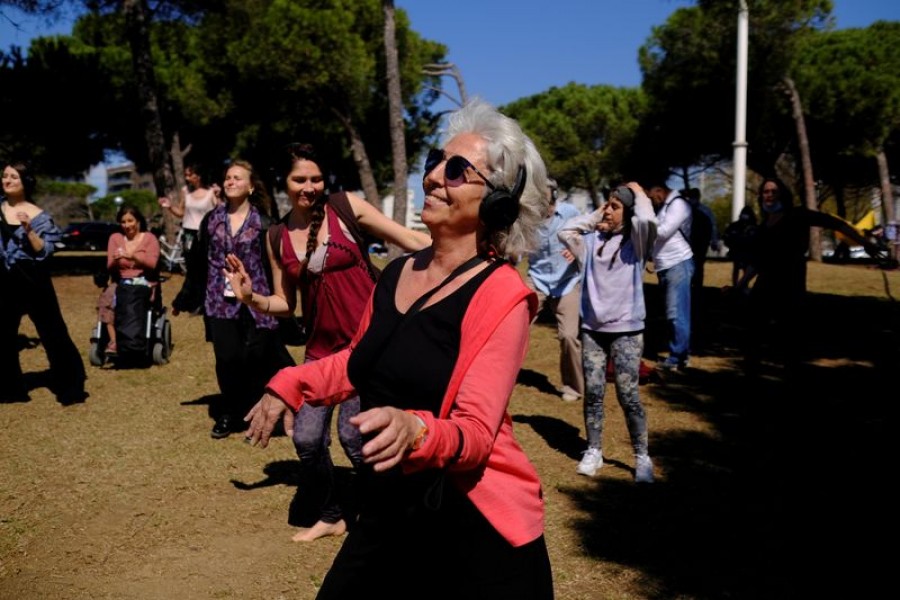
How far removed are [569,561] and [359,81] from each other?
2241 centimetres

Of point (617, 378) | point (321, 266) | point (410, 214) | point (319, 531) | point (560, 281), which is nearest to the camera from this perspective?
point (321, 266)

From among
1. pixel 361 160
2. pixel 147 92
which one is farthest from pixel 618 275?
pixel 361 160

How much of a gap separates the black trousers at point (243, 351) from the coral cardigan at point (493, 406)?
3.98 meters

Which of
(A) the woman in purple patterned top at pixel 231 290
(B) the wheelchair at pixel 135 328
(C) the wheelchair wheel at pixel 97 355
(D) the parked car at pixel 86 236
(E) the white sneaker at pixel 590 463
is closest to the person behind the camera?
(E) the white sneaker at pixel 590 463

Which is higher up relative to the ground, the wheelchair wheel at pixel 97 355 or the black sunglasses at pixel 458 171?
the black sunglasses at pixel 458 171

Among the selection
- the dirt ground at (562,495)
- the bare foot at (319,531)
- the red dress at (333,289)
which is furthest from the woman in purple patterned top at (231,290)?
the bare foot at (319,531)

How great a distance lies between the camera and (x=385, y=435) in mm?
1569

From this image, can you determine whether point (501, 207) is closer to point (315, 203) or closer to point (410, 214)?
point (315, 203)

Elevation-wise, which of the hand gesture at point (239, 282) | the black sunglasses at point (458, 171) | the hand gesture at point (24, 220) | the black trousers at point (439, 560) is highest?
the black sunglasses at point (458, 171)

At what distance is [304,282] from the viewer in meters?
3.99

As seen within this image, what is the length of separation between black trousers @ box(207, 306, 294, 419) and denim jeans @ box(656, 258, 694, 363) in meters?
4.45

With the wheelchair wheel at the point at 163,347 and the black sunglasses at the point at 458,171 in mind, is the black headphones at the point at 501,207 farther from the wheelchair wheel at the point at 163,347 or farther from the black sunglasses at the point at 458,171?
the wheelchair wheel at the point at 163,347

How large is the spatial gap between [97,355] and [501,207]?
7.93 metres

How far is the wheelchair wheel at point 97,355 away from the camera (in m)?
8.85
